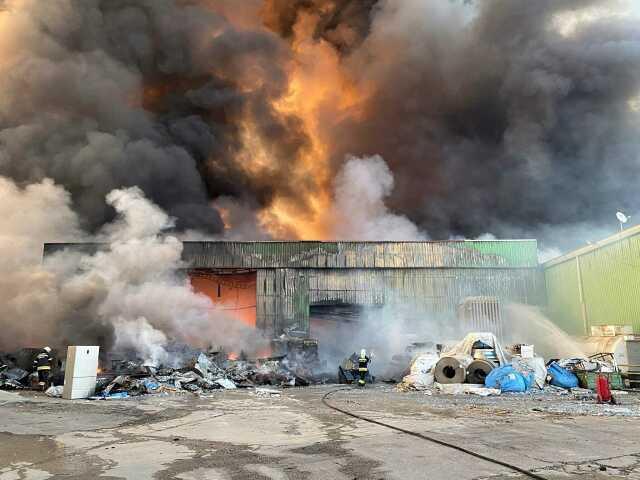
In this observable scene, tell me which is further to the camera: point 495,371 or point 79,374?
point 495,371

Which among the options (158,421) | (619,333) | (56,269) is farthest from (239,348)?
(619,333)

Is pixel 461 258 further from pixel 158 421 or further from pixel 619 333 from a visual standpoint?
pixel 158 421

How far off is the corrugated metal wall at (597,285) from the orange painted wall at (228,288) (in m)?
16.8

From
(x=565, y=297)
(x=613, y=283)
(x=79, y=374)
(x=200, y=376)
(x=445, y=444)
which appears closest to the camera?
(x=445, y=444)

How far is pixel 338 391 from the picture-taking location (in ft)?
51.6

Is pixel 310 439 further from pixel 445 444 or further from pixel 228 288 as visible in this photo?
pixel 228 288

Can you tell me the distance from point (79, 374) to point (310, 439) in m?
9.44

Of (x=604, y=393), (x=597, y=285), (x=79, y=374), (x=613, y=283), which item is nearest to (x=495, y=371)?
(x=604, y=393)

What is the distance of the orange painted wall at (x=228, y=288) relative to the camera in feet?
90.8

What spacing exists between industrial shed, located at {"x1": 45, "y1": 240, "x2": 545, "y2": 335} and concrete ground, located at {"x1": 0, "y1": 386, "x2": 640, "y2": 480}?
14.4 m

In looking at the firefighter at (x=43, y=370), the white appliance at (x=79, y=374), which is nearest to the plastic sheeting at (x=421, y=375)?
the white appliance at (x=79, y=374)

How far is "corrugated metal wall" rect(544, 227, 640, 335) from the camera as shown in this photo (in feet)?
60.1

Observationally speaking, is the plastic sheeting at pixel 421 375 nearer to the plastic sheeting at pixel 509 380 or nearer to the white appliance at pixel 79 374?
the plastic sheeting at pixel 509 380

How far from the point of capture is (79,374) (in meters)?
13.7
